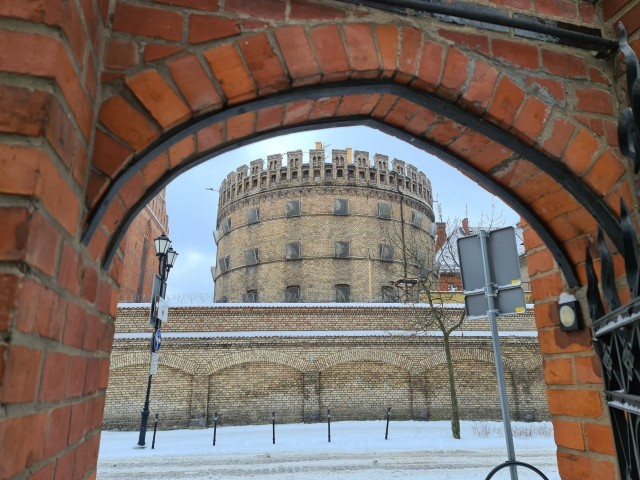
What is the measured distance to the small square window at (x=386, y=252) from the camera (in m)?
30.6

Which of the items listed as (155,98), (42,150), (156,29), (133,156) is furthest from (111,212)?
(156,29)

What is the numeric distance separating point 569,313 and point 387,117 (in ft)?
4.20

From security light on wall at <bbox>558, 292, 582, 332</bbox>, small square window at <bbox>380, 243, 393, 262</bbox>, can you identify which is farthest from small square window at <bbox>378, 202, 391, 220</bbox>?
security light on wall at <bbox>558, 292, 582, 332</bbox>

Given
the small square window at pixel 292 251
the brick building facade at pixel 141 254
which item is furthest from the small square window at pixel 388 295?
the brick building facade at pixel 141 254

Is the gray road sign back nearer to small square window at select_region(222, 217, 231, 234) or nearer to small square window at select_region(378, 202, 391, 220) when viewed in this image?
small square window at select_region(378, 202, 391, 220)

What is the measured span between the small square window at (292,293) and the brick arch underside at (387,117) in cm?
2759

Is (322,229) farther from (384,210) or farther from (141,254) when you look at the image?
(141,254)

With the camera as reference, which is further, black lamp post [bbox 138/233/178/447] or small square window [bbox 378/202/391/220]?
small square window [bbox 378/202/391/220]

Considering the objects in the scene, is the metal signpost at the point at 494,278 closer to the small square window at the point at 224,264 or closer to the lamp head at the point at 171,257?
the lamp head at the point at 171,257

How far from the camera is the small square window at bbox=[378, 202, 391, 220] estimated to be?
31.4 metres

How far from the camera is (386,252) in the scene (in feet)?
101

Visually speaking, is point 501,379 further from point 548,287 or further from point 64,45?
point 64,45

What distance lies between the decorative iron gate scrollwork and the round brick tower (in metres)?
27.5

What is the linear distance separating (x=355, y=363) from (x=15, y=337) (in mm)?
17780
